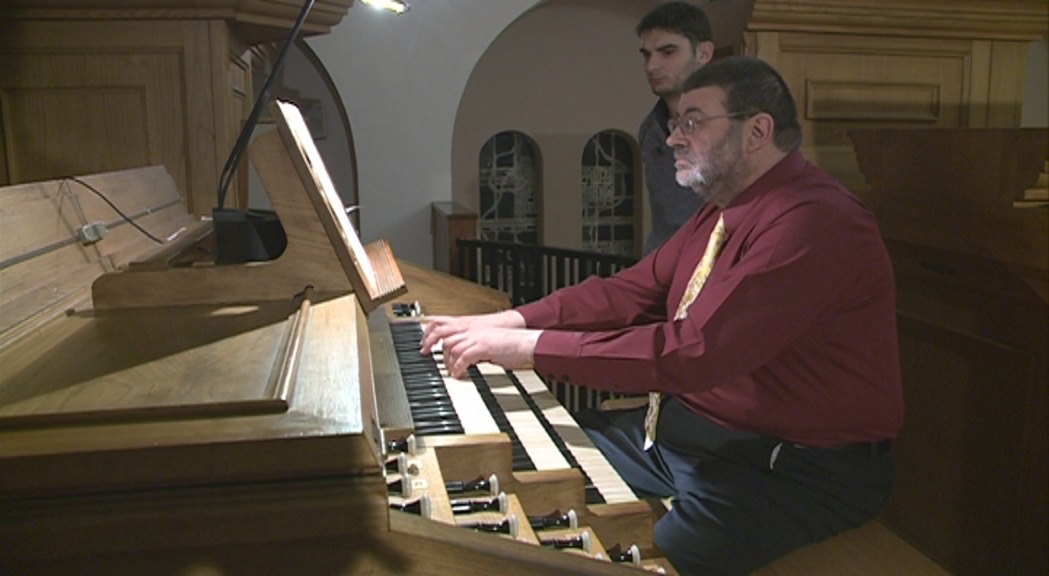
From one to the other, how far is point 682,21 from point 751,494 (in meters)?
1.66

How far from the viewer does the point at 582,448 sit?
196 cm

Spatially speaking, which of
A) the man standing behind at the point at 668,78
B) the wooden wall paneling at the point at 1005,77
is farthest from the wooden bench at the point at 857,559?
the wooden wall paneling at the point at 1005,77

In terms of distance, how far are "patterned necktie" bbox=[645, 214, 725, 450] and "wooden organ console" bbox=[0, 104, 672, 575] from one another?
0.17m

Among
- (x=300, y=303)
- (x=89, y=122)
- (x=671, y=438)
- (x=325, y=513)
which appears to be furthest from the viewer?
(x=89, y=122)

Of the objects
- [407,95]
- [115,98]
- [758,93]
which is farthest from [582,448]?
[407,95]

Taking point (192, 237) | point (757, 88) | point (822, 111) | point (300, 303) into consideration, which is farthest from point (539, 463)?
point (822, 111)

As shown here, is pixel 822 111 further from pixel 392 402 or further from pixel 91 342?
pixel 91 342

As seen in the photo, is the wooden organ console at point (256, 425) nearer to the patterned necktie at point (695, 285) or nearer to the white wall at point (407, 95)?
the patterned necktie at point (695, 285)

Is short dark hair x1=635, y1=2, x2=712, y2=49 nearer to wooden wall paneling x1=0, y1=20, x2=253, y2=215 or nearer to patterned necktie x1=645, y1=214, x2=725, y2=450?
patterned necktie x1=645, y1=214, x2=725, y2=450

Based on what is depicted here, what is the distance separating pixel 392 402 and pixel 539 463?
307 mm

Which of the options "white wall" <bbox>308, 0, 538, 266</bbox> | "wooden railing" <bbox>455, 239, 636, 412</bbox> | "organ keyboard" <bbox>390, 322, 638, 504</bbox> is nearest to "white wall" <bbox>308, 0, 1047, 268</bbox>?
"white wall" <bbox>308, 0, 538, 266</bbox>

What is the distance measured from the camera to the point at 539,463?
1667 mm

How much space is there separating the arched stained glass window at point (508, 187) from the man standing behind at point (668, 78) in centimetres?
733

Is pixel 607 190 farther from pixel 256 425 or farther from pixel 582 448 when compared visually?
pixel 256 425
